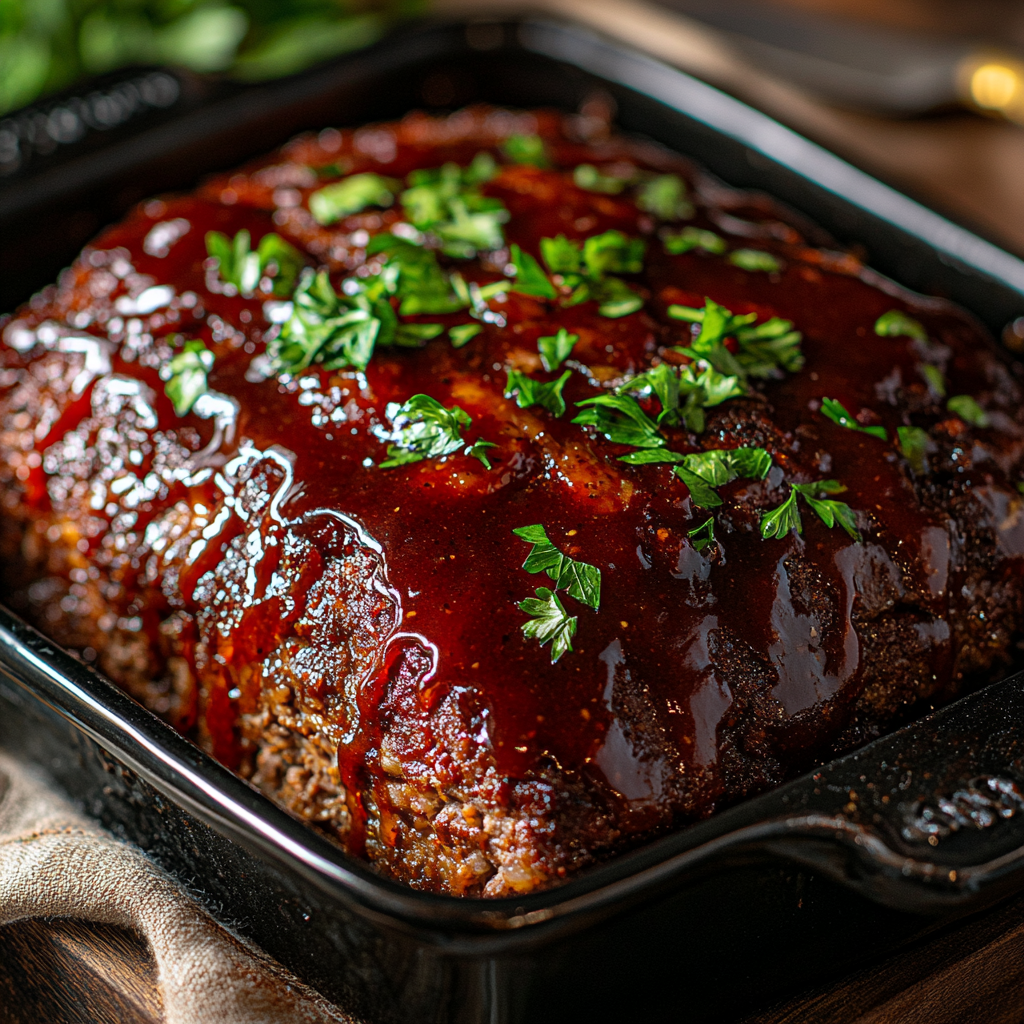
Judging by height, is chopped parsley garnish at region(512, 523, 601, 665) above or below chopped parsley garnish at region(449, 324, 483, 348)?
below

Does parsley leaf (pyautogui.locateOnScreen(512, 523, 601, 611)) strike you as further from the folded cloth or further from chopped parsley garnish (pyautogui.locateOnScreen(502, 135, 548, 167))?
chopped parsley garnish (pyautogui.locateOnScreen(502, 135, 548, 167))

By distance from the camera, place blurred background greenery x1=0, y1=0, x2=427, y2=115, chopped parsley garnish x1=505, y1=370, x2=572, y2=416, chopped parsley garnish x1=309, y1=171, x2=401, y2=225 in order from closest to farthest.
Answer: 1. chopped parsley garnish x1=505, y1=370, x2=572, y2=416
2. chopped parsley garnish x1=309, y1=171, x2=401, y2=225
3. blurred background greenery x1=0, y1=0, x2=427, y2=115

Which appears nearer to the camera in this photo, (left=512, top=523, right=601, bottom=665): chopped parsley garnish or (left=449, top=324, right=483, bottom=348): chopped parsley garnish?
(left=512, top=523, right=601, bottom=665): chopped parsley garnish

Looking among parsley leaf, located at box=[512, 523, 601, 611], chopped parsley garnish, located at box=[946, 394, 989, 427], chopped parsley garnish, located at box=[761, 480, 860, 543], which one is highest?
chopped parsley garnish, located at box=[946, 394, 989, 427]

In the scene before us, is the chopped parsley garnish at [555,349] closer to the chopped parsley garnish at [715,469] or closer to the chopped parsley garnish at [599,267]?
the chopped parsley garnish at [599,267]

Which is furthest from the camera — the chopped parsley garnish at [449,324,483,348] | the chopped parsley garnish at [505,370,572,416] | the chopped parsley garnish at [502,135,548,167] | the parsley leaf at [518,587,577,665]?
the chopped parsley garnish at [502,135,548,167]

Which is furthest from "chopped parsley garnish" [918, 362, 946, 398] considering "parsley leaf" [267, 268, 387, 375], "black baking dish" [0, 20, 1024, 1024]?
"parsley leaf" [267, 268, 387, 375]
